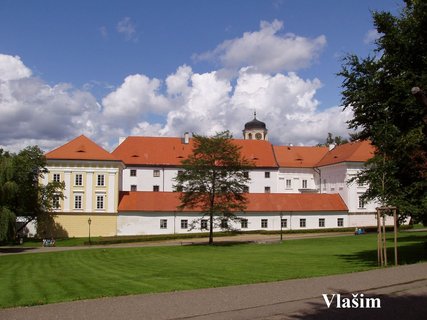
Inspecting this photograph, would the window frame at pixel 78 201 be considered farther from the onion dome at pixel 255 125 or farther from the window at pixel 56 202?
the onion dome at pixel 255 125

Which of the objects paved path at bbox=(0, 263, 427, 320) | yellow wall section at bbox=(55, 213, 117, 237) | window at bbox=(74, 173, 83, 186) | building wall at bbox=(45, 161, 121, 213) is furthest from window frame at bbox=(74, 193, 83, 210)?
paved path at bbox=(0, 263, 427, 320)

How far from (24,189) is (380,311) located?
4633cm

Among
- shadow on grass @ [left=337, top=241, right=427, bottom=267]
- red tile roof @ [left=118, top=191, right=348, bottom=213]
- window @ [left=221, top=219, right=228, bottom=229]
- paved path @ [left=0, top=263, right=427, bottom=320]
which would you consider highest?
red tile roof @ [left=118, top=191, right=348, bottom=213]

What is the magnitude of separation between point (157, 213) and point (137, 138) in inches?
877

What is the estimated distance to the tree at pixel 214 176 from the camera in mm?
42875

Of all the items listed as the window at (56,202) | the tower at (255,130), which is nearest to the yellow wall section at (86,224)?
the window at (56,202)

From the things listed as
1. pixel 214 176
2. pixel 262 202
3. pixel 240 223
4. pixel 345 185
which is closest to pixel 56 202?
pixel 240 223

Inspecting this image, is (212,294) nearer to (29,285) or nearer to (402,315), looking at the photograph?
(402,315)

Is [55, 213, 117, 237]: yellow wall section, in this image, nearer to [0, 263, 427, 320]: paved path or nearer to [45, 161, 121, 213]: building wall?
[45, 161, 121, 213]: building wall

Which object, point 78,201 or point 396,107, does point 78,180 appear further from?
point 396,107

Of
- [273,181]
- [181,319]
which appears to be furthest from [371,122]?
[273,181]

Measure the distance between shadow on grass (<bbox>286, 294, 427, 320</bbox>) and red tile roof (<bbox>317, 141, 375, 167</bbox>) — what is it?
170ft

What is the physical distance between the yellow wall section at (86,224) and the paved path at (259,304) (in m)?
44.6

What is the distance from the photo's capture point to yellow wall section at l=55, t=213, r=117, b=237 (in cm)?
5541
